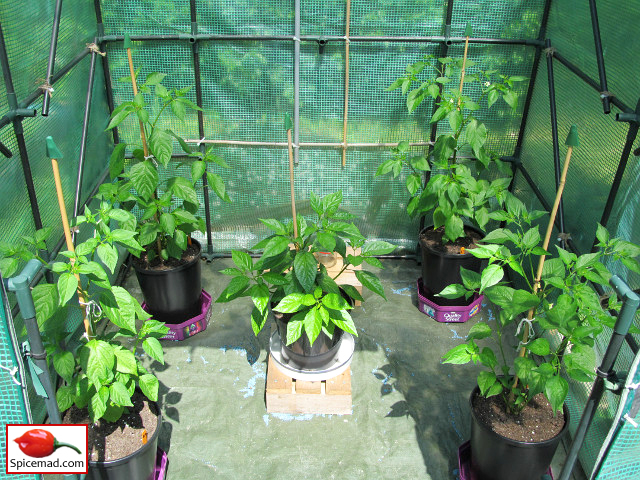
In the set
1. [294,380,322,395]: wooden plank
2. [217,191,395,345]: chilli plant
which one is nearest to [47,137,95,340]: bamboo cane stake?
[217,191,395,345]: chilli plant

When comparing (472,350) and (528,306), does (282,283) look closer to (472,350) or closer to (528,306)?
(472,350)

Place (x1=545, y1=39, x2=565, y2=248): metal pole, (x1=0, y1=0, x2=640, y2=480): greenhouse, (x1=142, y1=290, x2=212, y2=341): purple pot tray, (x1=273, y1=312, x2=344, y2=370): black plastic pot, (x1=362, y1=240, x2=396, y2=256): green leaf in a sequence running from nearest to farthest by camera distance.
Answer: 1. (x1=0, y1=0, x2=640, y2=480): greenhouse
2. (x1=362, y1=240, x2=396, y2=256): green leaf
3. (x1=273, y1=312, x2=344, y2=370): black plastic pot
4. (x1=545, y1=39, x2=565, y2=248): metal pole
5. (x1=142, y1=290, x2=212, y2=341): purple pot tray

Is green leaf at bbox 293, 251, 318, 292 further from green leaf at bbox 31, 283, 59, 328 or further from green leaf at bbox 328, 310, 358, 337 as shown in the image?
green leaf at bbox 31, 283, 59, 328

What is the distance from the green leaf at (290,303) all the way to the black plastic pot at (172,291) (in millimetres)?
1037

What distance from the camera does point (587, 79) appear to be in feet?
10.3

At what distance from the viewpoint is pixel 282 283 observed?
9.11 feet

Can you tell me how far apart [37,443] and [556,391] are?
185cm

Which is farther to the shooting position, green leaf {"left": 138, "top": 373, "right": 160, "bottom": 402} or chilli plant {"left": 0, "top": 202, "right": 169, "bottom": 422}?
green leaf {"left": 138, "top": 373, "right": 160, "bottom": 402}

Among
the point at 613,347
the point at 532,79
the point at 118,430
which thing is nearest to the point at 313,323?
the point at 118,430

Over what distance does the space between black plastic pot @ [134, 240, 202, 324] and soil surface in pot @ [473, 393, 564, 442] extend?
1.82 m

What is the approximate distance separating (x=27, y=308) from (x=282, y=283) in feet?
3.97

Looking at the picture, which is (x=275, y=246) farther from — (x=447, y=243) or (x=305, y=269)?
(x=447, y=243)

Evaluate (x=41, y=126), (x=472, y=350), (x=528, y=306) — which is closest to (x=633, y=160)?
(x=528, y=306)

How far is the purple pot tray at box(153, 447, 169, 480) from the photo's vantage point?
2750 mm
